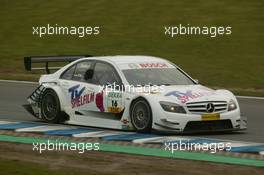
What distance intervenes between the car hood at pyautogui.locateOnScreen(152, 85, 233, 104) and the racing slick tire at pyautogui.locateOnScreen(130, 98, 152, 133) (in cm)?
31

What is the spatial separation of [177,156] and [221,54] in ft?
59.1

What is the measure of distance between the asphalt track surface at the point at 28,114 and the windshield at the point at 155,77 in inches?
50.3

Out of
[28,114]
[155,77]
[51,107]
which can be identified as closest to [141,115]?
[155,77]

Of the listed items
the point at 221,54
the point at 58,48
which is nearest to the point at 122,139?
the point at 221,54

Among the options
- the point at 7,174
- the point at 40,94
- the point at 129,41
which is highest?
the point at 129,41

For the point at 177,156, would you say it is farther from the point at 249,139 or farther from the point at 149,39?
the point at 149,39

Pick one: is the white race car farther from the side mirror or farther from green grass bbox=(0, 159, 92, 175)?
green grass bbox=(0, 159, 92, 175)

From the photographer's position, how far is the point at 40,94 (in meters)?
16.0

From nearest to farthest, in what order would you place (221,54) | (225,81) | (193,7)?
1. (225,81)
2. (221,54)
3. (193,7)

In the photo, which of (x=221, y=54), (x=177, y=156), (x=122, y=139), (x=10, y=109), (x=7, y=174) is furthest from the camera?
(x=221, y=54)

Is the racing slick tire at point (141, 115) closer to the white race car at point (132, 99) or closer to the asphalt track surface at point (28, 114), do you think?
the white race car at point (132, 99)

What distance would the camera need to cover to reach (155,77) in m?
14.8

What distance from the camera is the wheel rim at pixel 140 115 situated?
1385cm

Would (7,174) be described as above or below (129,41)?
below
